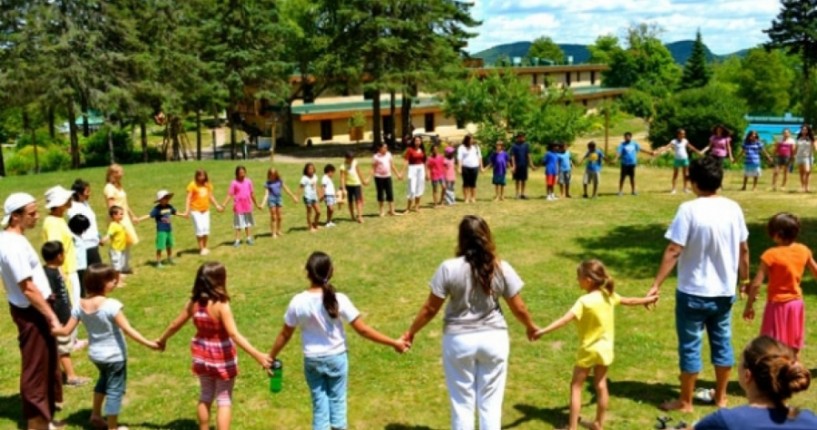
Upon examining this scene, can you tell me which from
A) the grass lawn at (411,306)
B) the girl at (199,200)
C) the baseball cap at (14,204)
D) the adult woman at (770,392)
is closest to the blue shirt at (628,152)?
the grass lawn at (411,306)

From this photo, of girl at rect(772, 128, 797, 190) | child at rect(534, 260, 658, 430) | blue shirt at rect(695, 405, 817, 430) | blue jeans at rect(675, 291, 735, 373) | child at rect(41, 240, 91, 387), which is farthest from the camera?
girl at rect(772, 128, 797, 190)

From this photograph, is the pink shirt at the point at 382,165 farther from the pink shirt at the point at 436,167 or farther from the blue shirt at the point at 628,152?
the blue shirt at the point at 628,152

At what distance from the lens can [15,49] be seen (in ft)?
106

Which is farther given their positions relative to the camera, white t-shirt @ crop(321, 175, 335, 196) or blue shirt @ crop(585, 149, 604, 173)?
blue shirt @ crop(585, 149, 604, 173)

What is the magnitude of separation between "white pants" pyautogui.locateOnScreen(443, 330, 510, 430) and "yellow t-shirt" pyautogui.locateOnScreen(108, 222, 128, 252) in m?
7.98

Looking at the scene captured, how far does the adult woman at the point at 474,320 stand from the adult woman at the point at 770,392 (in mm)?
2061

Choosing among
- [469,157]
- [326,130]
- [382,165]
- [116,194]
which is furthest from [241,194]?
[326,130]

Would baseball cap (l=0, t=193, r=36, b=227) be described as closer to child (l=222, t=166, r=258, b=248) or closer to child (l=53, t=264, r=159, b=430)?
child (l=53, t=264, r=159, b=430)

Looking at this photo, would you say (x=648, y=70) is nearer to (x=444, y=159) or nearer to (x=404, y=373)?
(x=444, y=159)

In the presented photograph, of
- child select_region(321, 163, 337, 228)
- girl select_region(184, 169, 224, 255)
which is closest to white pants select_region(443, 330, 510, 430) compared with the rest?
girl select_region(184, 169, 224, 255)

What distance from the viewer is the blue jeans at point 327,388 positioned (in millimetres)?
5445

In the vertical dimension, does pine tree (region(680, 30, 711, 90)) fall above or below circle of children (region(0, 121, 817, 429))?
above

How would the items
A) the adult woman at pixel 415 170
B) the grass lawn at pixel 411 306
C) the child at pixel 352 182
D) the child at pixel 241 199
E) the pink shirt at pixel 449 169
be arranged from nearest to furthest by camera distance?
the grass lawn at pixel 411 306 → the child at pixel 241 199 → the child at pixel 352 182 → the adult woman at pixel 415 170 → the pink shirt at pixel 449 169

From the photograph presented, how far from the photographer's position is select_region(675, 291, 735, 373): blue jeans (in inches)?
240
